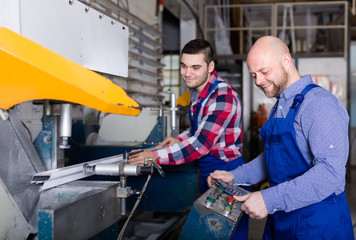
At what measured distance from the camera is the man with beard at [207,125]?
1.88 metres

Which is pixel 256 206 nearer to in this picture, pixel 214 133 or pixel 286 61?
pixel 286 61

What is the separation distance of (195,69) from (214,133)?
1.43 ft

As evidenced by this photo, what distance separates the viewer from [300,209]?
4.20 feet

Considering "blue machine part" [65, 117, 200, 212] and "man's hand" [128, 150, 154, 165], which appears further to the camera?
"blue machine part" [65, 117, 200, 212]

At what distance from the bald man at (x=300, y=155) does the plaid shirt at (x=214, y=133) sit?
0.48m

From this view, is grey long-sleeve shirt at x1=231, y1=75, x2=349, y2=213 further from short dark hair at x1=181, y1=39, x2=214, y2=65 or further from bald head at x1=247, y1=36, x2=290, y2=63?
short dark hair at x1=181, y1=39, x2=214, y2=65

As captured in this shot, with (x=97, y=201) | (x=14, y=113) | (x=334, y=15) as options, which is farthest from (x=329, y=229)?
(x=334, y=15)

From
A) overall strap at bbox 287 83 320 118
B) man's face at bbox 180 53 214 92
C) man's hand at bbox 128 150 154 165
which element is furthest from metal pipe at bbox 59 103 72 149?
man's face at bbox 180 53 214 92

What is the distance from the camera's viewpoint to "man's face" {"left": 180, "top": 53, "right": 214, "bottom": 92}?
6.95 feet

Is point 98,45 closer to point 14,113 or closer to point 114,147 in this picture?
point 14,113

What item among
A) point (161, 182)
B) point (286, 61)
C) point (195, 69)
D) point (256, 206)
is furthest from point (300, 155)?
point (161, 182)

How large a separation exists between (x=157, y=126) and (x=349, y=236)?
1.48m

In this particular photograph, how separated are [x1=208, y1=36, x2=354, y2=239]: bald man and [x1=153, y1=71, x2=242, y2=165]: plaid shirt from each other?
0.48 metres

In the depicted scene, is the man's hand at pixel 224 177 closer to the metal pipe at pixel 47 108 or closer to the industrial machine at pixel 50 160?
the industrial machine at pixel 50 160
